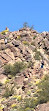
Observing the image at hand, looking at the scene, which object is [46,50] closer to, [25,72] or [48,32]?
[48,32]

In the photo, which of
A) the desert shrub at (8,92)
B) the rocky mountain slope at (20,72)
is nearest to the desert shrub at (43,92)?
the rocky mountain slope at (20,72)

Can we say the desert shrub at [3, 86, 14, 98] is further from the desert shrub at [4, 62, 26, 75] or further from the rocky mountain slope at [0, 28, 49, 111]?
the desert shrub at [4, 62, 26, 75]

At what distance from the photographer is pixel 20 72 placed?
47.5m

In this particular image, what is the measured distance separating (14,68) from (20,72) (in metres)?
1.32

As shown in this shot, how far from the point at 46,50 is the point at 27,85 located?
30.1 meters

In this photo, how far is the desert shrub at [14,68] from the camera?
47750 mm

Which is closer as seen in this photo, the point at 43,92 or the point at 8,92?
the point at 43,92

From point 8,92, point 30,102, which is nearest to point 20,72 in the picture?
point 8,92

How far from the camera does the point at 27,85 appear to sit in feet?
131

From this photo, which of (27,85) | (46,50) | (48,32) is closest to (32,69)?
(27,85)

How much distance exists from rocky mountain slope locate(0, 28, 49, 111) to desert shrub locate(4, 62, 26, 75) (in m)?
0.54

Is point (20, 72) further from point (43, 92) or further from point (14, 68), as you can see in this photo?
point (43, 92)

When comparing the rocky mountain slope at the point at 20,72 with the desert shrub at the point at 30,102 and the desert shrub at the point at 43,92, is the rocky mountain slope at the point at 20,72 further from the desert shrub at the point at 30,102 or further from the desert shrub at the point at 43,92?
the desert shrub at the point at 43,92

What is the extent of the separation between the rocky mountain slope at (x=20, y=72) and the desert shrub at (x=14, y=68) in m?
0.54
